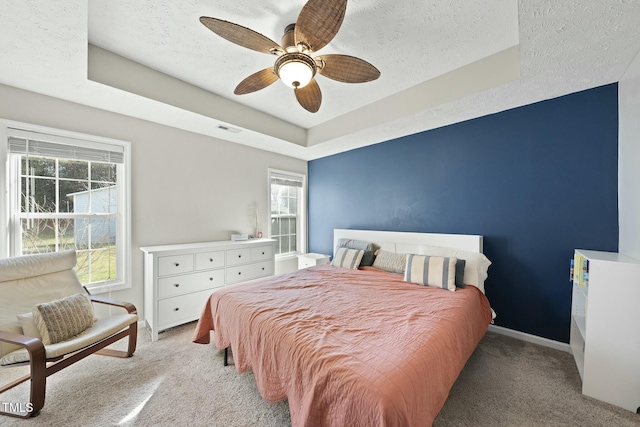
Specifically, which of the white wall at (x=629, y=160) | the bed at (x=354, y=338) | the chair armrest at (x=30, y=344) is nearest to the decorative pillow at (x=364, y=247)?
the bed at (x=354, y=338)

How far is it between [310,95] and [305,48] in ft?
1.42

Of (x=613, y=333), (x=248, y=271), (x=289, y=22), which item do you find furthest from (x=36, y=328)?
(x=613, y=333)

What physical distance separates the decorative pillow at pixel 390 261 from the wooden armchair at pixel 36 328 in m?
2.59

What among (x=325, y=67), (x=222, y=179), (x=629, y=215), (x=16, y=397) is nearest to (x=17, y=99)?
(x=222, y=179)

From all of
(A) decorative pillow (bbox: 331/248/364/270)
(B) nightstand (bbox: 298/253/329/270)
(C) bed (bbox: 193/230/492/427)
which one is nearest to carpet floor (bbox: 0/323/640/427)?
(C) bed (bbox: 193/230/492/427)

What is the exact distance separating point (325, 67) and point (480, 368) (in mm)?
2732

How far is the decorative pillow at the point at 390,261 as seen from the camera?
9.62 feet

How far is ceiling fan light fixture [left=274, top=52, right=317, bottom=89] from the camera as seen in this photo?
1625mm

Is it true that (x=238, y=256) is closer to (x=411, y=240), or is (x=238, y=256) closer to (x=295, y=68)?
(x=411, y=240)

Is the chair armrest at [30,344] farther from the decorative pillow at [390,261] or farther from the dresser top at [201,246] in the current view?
the decorative pillow at [390,261]

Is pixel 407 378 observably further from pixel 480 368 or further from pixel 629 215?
pixel 629 215

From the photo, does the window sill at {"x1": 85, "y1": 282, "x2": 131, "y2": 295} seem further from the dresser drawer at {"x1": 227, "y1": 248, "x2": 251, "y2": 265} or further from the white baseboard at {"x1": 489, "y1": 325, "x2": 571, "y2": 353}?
the white baseboard at {"x1": 489, "y1": 325, "x2": 571, "y2": 353}

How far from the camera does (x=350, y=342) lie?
4.47 ft

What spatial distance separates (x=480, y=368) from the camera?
2049mm
